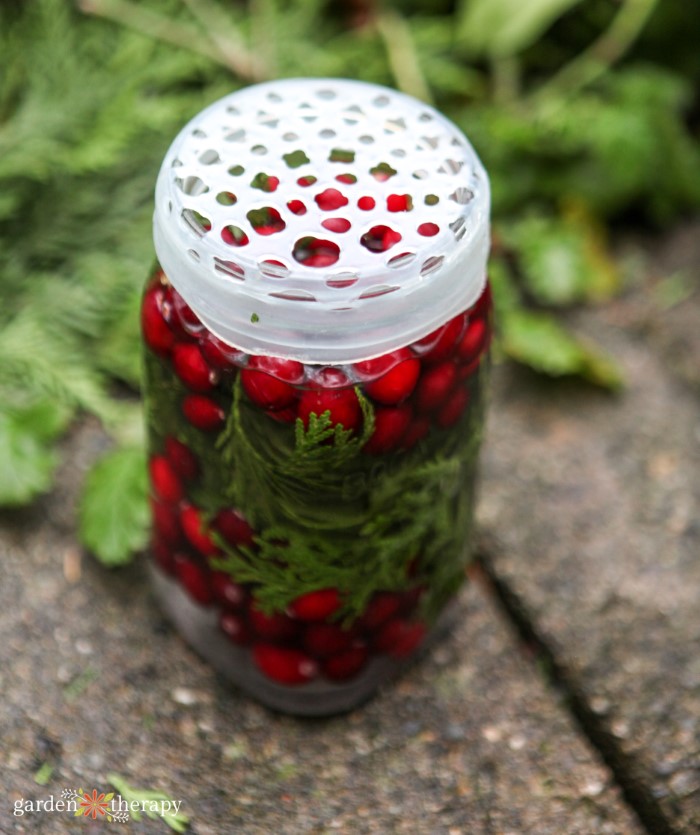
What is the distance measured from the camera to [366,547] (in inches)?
33.0

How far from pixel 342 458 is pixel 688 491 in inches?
21.9

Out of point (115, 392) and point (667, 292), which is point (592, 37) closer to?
point (667, 292)

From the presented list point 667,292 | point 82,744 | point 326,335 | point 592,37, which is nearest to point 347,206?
point 326,335

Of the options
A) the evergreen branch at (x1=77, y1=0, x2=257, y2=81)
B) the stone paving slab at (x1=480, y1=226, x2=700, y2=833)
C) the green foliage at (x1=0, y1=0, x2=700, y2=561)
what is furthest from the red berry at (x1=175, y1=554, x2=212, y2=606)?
the evergreen branch at (x1=77, y1=0, x2=257, y2=81)

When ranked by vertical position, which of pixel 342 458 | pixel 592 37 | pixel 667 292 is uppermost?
pixel 342 458

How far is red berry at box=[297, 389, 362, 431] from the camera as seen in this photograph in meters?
0.73

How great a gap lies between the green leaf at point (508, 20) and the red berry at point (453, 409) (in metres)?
0.83

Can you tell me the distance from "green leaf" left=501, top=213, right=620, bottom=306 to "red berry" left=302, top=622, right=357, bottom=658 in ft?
2.07

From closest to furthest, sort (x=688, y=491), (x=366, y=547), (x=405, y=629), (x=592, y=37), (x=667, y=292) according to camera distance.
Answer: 1. (x=366, y=547)
2. (x=405, y=629)
3. (x=688, y=491)
4. (x=667, y=292)
5. (x=592, y=37)

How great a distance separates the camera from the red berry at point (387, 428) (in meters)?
0.75

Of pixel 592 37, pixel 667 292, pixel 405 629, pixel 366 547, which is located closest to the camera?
pixel 366 547

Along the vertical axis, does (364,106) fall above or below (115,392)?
above

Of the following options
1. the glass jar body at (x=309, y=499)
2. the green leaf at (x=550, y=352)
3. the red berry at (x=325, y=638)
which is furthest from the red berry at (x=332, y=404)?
the green leaf at (x=550, y=352)

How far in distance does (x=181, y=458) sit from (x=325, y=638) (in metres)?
0.19
